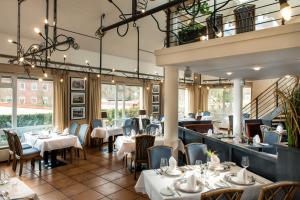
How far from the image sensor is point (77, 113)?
8.24 metres

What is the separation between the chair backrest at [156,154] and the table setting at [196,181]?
1.25 ft

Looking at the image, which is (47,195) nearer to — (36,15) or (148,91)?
(36,15)

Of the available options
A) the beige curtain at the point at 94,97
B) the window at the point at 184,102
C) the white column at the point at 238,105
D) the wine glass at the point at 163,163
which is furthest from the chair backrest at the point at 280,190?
the window at the point at 184,102

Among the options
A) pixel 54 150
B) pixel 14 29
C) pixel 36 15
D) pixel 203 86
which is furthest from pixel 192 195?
pixel 203 86

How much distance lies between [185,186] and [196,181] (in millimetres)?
185

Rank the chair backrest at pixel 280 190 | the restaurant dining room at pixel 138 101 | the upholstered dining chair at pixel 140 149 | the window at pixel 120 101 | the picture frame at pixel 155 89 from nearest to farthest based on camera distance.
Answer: the chair backrest at pixel 280 190, the restaurant dining room at pixel 138 101, the upholstered dining chair at pixel 140 149, the window at pixel 120 101, the picture frame at pixel 155 89

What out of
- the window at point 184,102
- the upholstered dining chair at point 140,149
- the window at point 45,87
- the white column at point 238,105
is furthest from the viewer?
the window at point 184,102

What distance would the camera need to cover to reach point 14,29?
20.5 ft

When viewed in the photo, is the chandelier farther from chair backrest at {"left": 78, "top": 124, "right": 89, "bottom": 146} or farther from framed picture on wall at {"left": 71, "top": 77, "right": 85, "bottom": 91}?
chair backrest at {"left": 78, "top": 124, "right": 89, "bottom": 146}

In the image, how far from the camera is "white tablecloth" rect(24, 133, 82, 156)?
5723 mm

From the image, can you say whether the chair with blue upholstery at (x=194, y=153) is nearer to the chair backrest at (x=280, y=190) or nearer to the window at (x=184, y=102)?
the chair backrest at (x=280, y=190)

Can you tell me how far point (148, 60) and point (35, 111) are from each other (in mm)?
5452

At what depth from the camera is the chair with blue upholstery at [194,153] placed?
4.02m

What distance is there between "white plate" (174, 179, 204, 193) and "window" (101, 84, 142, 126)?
6500mm
